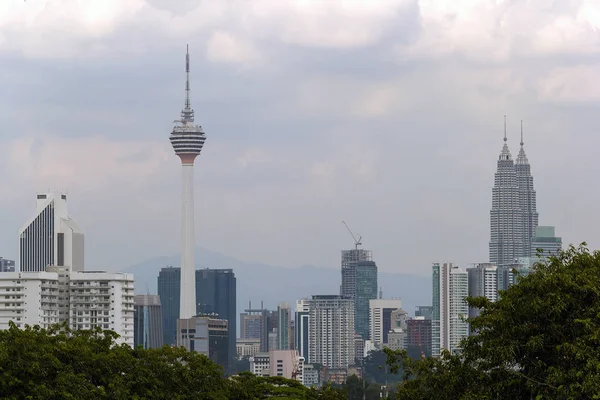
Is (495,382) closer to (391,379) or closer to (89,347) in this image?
(89,347)

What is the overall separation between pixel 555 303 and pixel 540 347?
3.53 ft

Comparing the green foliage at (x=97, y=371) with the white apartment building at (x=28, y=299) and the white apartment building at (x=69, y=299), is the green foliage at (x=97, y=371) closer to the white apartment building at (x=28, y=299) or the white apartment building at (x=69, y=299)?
the white apartment building at (x=69, y=299)

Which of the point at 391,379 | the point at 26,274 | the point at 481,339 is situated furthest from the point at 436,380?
the point at 391,379

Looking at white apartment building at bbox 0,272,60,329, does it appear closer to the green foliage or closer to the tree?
the green foliage

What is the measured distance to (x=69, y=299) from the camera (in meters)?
173

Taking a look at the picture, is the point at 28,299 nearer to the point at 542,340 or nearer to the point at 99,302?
the point at 99,302

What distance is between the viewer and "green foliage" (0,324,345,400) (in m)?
36.9

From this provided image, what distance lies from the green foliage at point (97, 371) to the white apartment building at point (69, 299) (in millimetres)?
124651

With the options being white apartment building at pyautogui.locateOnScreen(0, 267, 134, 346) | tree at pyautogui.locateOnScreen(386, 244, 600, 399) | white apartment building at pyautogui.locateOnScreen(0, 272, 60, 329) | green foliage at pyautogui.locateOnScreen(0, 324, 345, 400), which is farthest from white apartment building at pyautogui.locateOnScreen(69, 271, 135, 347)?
tree at pyautogui.locateOnScreen(386, 244, 600, 399)

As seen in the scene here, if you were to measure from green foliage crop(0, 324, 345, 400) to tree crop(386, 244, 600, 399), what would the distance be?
10392 millimetres

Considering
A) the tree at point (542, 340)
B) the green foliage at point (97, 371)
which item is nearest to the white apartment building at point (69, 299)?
the green foliage at point (97, 371)

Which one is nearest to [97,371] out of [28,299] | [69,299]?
[28,299]

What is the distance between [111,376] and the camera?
128 ft

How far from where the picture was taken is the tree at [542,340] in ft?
96.1
